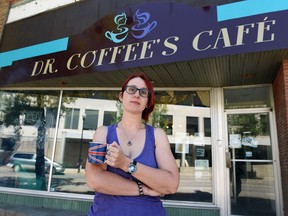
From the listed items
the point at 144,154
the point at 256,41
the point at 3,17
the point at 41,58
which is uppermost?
the point at 3,17

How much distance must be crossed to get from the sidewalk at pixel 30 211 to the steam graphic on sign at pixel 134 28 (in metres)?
3.74

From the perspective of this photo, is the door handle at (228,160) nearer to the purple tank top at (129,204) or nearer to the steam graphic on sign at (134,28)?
the steam graphic on sign at (134,28)

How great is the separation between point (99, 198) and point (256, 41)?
144 inches

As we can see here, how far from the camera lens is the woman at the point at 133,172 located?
51.1 inches

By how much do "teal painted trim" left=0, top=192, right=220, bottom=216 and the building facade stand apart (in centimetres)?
2

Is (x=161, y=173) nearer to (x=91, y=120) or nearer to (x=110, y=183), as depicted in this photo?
(x=110, y=183)

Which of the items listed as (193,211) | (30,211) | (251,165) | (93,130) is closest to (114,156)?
(193,211)

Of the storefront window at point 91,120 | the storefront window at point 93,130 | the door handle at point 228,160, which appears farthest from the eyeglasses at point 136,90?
the storefront window at point 91,120

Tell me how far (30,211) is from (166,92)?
398 centimetres

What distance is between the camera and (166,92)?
6.34 metres

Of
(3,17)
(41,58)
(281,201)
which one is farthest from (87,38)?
(281,201)

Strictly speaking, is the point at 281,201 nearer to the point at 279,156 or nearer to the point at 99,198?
the point at 279,156

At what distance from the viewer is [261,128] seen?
567 cm

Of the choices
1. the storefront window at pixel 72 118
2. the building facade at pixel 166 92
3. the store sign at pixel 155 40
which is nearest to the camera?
the store sign at pixel 155 40
